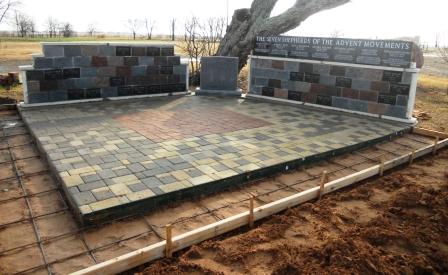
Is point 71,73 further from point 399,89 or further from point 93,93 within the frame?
point 399,89

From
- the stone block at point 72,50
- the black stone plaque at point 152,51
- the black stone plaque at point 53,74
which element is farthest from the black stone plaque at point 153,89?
the black stone plaque at point 53,74

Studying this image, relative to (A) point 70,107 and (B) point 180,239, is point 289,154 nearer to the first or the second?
(B) point 180,239

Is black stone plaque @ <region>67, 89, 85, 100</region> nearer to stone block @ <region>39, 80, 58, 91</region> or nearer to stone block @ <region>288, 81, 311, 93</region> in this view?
stone block @ <region>39, 80, 58, 91</region>

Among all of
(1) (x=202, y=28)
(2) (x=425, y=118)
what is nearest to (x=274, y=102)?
(2) (x=425, y=118)

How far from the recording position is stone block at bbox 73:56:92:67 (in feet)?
28.5

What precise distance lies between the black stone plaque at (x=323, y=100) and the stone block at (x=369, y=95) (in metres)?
0.78

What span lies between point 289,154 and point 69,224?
130 inches

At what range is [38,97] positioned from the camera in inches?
332

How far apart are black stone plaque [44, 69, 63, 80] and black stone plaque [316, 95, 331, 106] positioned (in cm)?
619

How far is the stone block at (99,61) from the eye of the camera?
29.3ft

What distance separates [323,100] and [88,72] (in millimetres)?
5776

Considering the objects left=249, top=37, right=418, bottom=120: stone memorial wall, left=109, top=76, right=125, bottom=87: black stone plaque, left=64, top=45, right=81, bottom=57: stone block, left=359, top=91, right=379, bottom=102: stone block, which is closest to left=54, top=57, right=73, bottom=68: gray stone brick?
left=64, top=45, right=81, bottom=57: stone block

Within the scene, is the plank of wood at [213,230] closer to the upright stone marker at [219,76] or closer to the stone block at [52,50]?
the upright stone marker at [219,76]

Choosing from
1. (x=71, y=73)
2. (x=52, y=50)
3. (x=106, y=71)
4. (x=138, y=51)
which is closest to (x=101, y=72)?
(x=106, y=71)
